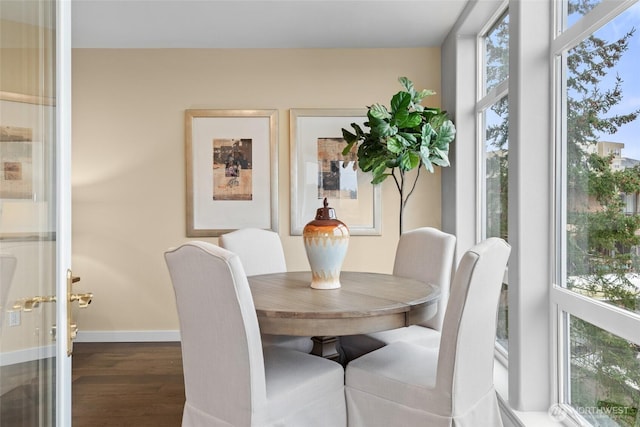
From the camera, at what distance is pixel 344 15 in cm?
344

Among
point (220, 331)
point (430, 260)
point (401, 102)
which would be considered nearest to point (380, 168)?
point (401, 102)

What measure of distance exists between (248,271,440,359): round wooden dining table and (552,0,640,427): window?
0.63 metres

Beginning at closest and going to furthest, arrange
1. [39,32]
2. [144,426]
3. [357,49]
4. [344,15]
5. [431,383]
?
[39,32] → [431,383] → [144,426] → [344,15] → [357,49]

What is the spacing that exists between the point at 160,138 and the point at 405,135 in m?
2.22

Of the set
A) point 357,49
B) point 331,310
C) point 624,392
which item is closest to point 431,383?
point 331,310

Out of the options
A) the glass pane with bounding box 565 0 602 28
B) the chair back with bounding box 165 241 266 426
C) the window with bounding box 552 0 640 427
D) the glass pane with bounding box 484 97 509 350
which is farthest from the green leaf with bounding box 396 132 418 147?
the chair back with bounding box 165 241 266 426

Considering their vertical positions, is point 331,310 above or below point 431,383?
above

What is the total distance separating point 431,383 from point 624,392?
Answer: 0.68m

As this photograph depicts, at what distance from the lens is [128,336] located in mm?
4133

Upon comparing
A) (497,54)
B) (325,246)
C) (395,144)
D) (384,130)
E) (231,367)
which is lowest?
(231,367)

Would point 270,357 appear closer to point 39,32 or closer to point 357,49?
point 39,32

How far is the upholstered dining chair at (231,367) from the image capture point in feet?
→ 5.38

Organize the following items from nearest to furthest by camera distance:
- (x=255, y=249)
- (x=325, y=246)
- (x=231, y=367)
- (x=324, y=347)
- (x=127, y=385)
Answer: (x=231, y=367)
(x=325, y=246)
(x=324, y=347)
(x=255, y=249)
(x=127, y=385)

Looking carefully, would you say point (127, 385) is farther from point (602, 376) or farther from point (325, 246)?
point (602, 376)
